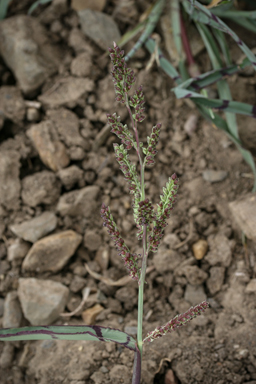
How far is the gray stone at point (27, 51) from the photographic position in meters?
2.21

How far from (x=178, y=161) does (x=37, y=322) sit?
3.64ft

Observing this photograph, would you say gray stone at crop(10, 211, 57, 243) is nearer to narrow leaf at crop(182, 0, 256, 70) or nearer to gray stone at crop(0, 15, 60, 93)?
gray stone at crop(0, 15, 60, 93)

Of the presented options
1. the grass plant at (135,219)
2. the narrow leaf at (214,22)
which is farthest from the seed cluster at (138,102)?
the narrow leaf at (214,22)

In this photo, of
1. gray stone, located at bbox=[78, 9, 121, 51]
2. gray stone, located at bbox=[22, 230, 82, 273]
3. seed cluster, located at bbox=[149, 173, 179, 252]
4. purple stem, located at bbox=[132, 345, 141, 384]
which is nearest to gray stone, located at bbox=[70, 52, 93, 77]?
gray stone, located at bbox=[78, 9, 121, 51]

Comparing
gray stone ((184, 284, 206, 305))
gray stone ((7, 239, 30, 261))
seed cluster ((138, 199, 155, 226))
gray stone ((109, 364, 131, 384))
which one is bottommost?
gray stone ((184, 284, 206, 305))

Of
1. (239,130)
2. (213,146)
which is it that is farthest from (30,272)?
(239,130)

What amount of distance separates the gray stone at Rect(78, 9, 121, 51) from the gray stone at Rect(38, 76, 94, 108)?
266 mm

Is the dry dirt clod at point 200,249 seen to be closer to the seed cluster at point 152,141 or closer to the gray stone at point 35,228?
the gray stone at point 35,228

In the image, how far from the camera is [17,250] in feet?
6.18

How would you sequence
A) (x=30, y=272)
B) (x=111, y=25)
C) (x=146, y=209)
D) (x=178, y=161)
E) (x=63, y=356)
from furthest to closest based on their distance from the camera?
(x=111, y=25), (x=178, y=161), (x=30, y=272), (x=63, y=356), (x=146, y=209)

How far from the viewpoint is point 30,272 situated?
73.5 inches

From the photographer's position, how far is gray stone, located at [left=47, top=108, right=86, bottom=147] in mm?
2107

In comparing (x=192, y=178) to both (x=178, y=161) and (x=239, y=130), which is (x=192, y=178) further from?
(x=239, y=130)

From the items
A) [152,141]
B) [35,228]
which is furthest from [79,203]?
[152,141]
